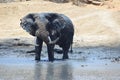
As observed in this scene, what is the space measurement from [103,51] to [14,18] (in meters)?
16.7

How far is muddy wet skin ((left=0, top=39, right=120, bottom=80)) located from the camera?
Result: 1526 centimetres

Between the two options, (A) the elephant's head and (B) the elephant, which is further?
(B) the elephant

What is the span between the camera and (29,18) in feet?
67.2

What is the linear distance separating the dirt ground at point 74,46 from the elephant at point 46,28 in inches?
19.5

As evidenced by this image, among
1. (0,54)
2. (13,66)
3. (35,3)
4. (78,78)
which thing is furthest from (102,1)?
(78,78)

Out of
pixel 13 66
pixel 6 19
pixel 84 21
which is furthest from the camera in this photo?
pixel 6 19

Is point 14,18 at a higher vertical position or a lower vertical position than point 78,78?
lower

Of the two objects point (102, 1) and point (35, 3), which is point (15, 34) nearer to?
point (35, 3)

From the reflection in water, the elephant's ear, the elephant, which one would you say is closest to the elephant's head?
the elephant

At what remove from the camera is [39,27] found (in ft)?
64.1

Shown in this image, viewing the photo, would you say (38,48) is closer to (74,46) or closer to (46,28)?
(46,28)

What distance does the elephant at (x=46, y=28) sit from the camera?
19625mm

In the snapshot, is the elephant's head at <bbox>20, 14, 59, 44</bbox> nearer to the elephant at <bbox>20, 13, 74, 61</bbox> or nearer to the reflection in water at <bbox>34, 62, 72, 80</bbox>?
the elephant at <bbox>20, 13, 74, 61</bbox>

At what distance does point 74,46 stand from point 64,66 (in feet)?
32.0
